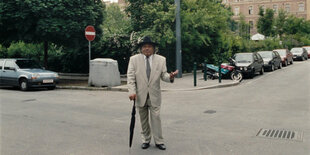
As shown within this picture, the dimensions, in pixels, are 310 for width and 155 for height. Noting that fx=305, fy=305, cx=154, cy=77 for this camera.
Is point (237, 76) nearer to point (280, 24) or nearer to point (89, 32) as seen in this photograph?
point (89, 32)

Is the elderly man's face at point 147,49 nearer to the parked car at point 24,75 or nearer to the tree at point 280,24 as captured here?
the parked car at point 24,75

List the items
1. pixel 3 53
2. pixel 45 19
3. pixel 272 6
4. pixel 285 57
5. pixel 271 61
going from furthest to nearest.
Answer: pixel 272 6, pixel 285 57, pixel 3 53, pixel 271 61, pixel 45 19

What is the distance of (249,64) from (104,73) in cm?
805

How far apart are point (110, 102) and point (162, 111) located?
92.8 inches

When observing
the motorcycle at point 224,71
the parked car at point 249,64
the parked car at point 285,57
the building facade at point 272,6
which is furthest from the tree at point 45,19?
the building facade at point 272,6

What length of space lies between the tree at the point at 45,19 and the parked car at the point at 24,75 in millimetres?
1412

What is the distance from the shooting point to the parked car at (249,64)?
16.6 m

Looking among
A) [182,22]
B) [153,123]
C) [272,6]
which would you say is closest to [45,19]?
[182,22]

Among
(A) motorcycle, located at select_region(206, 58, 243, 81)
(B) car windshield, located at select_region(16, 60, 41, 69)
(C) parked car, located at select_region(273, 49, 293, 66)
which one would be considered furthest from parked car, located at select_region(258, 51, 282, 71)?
(B) car windshield, located at select_region(16, 60, 41, 69)

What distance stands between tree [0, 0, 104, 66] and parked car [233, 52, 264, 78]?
8.21m

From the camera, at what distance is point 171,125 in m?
6.44

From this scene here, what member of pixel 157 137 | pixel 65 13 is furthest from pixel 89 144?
pixel 65 13

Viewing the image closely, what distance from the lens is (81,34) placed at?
15969 millimetres

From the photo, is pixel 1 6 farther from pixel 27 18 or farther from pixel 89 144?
pixel 89 144
